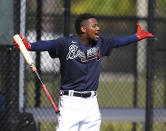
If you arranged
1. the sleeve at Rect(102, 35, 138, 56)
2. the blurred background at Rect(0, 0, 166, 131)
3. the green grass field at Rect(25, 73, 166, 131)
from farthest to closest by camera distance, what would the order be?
the green grass field at Rect(25, 73, 166, 131), the blurred background at Rect(0, 0, 166, 131), the sleeve at Rect(102, 35, 138, 56)

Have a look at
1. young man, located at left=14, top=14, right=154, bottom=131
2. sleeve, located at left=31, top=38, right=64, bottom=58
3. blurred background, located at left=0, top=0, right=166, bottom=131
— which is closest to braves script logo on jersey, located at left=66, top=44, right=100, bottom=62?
young man, located at left=14, top=14, right=154, bottom=131

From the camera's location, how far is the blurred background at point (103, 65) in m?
5.27

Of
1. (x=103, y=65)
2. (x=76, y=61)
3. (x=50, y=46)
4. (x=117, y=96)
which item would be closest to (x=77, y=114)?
(x=76, y=61)

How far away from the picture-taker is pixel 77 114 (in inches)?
153

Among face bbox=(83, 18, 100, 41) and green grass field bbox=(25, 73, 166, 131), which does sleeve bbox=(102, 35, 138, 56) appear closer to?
face bbox=(83, 18, 100, 41)

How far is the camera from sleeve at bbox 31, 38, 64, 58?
390cm

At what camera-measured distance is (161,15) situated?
7.02m

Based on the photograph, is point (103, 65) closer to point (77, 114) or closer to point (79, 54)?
point (79, 54)

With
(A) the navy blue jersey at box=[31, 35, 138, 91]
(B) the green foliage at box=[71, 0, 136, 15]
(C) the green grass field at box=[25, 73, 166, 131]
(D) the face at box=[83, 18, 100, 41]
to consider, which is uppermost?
(B) the green foliage at box=[71, 0, 136, 15]

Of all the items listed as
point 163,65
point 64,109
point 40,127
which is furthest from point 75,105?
point 163,65

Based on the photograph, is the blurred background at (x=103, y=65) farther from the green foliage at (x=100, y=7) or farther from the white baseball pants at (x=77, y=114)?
the white baseball pants at (x=77, y=114)

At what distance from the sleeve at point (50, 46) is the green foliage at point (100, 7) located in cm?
258

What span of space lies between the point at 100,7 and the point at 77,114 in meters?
2.98

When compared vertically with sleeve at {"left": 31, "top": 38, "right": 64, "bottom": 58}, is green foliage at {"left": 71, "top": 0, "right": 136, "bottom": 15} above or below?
above
